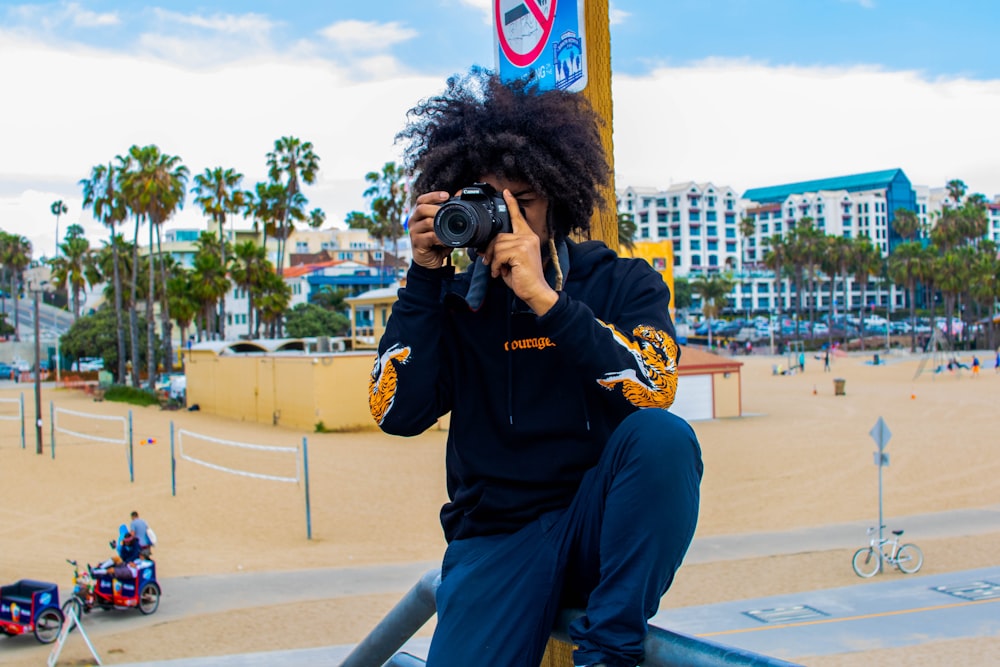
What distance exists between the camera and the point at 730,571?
46.1 ft

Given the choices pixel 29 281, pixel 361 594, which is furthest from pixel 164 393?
pixel 361 594

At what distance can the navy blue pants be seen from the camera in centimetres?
150

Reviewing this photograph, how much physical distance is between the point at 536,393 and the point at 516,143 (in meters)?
0.54

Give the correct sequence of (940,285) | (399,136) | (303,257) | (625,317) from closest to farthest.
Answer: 1. (625,317)
2. (399,136)
3. (940,285)
4. (303,257)

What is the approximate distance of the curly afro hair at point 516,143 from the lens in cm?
204

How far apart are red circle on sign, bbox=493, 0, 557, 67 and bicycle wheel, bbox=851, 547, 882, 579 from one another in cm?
1242

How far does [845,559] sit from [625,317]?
553 inches

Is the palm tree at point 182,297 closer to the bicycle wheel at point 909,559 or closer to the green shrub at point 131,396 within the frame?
the green shrub at point 131,396

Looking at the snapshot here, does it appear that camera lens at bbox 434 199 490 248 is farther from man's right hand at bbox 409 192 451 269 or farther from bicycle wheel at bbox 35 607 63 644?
bicycle wheel at bbox 35 607 63 644

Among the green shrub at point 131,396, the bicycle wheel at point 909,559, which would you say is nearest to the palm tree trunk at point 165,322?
the green shrub at point 131,396

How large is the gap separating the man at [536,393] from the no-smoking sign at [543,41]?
1.71 ft

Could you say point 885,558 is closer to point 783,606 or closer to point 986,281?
point 783,606

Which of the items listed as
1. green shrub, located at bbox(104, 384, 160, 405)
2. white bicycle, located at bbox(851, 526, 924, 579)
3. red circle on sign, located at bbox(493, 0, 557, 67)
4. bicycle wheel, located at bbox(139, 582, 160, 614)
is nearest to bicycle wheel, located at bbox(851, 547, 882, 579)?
white bicycle, located at bbox(851, 526, 924, 579)

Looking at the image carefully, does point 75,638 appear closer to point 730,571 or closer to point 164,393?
point 730,571
